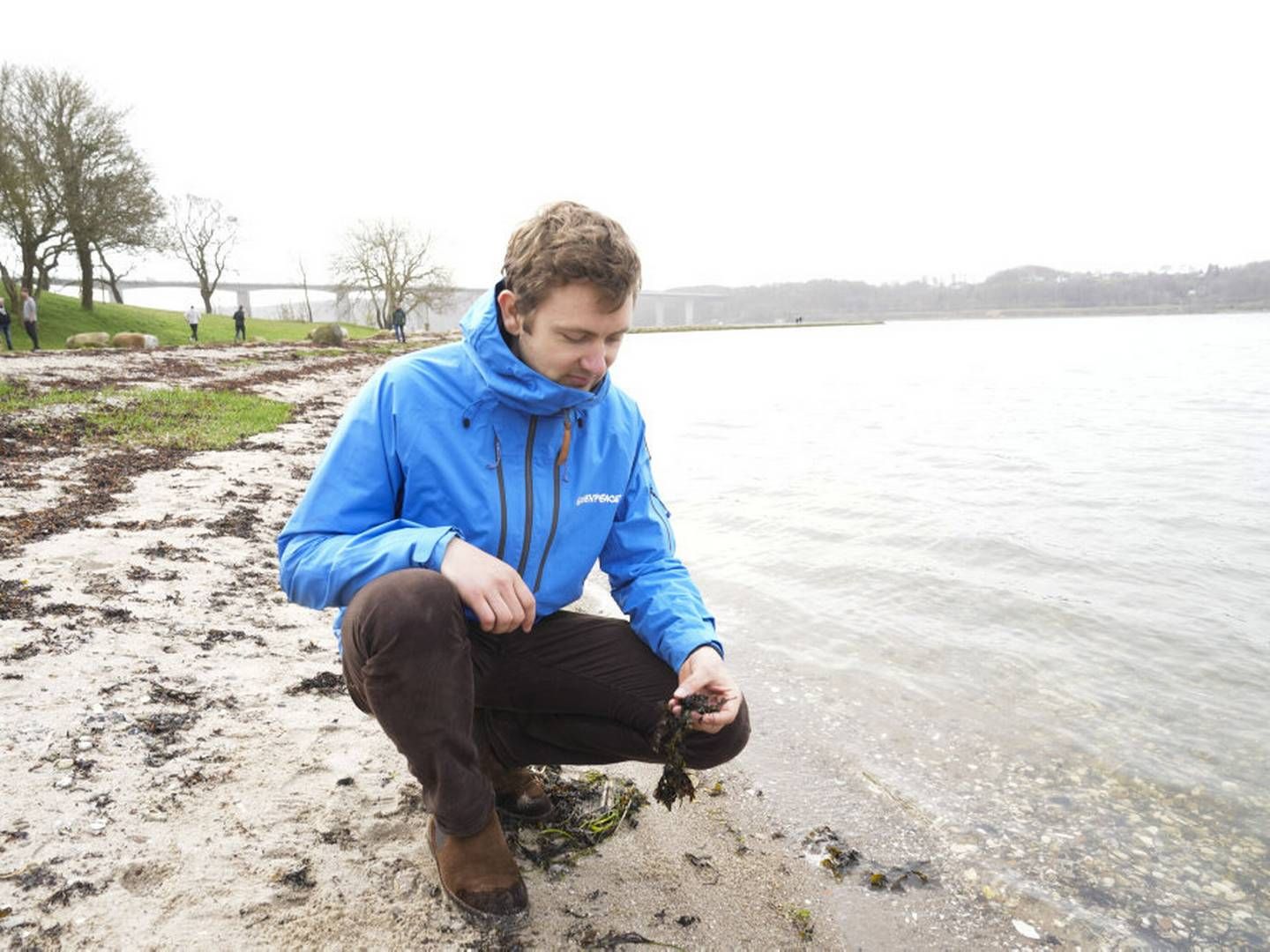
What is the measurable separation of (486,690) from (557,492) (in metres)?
0.65

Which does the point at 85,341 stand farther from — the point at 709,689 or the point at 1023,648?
the point at 709,689

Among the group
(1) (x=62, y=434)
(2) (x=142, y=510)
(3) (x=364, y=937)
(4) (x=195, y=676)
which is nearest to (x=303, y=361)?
(1) (x=62, y=434)

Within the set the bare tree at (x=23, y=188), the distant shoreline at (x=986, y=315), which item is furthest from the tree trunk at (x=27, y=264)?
the distant shoreline at (x=986, y=315)

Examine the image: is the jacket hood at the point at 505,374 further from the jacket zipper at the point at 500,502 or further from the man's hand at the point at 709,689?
the man's hand at the point at 709,689

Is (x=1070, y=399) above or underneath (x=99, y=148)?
underneath

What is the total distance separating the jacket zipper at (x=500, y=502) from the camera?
237cm

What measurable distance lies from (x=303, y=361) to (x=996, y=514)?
23275mm

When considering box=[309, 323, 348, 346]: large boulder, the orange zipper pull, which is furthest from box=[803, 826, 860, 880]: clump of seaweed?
box=[309, 323, 348, 346]: large boulder

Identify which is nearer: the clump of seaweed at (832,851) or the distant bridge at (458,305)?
the clump of seaweed at (832,851)

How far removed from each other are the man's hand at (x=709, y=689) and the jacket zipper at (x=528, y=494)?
0.57 meters

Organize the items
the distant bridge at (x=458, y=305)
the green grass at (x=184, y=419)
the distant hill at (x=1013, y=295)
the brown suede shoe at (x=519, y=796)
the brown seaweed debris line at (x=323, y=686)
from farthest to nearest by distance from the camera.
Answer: the distant hill at (x=1013, y=295)
the distant bridge at (x=458, y=305)
the green grass at (x=184, y=419)
the brown seaweed debris line at (x=323, y=686)
the brown suede shoe at (x=519, y=796)

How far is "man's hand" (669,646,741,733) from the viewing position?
7.70 feet

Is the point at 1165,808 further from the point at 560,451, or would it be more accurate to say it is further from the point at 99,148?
the point at 99,148

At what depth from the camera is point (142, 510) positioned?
6090 mm
